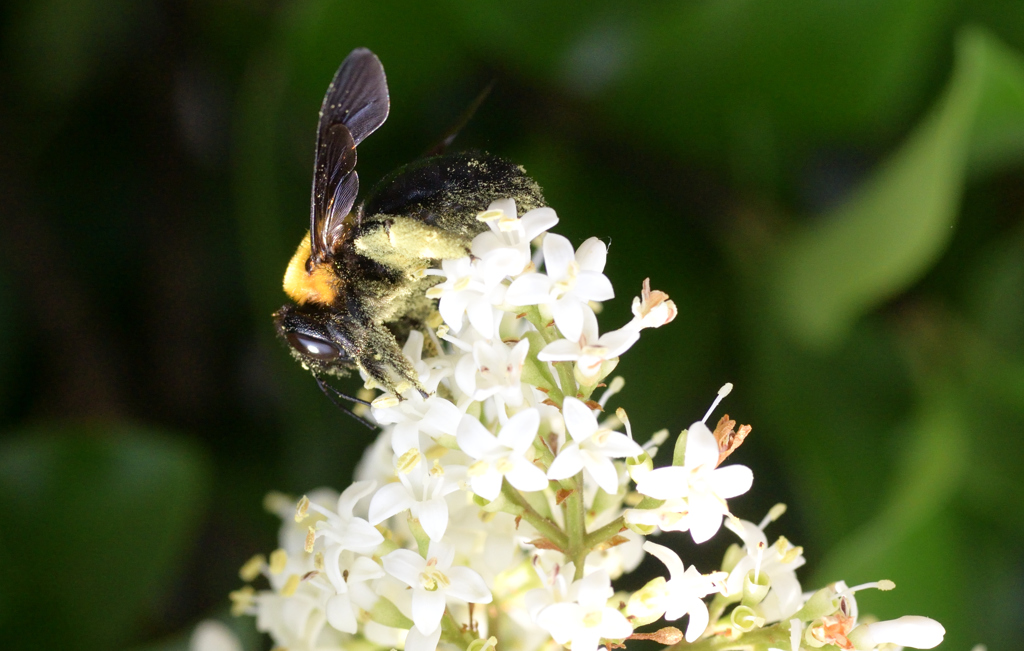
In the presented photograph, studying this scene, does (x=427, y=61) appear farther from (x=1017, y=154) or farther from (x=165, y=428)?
(x=1017, y=154)

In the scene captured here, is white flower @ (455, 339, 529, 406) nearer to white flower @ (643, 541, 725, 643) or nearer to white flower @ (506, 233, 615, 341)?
white flower @ (506, 233, 615, 341)

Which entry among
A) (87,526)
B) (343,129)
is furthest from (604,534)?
(87,526)

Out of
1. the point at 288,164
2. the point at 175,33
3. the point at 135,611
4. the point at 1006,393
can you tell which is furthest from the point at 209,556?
the point at 1006,393

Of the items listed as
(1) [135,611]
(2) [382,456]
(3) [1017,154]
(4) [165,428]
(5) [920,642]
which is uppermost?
(3) [1017,154]

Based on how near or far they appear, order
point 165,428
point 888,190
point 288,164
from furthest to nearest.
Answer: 1. point 165,428
2. point 288,164
3. point 888,190

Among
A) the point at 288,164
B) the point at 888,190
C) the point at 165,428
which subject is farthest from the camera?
the point at 165,428

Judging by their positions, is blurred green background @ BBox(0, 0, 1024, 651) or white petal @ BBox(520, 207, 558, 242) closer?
white petal @ BBox(520, 207, 558, 242)

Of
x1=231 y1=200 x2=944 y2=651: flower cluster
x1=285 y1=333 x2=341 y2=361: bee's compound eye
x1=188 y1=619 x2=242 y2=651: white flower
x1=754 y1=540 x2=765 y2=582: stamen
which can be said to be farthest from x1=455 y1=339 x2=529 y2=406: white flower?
x1=188 y1=619 x2=242 y2=651: white flower

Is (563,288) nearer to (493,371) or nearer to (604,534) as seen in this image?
(493,371)
